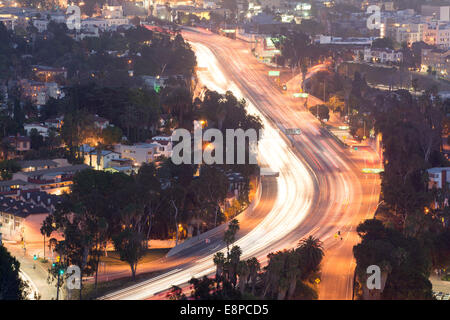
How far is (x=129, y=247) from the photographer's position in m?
54.8

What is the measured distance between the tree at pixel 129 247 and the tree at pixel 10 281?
565cm

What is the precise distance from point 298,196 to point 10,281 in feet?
88.7

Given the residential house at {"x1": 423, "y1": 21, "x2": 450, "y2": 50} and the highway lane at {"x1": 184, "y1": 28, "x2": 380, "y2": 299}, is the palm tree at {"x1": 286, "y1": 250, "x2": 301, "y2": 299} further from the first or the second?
the residential house at {"x1": 423, "y1": 21, "x2": 450, "y2": 50}

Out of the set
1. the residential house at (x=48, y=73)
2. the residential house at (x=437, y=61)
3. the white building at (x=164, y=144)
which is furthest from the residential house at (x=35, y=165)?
the residential house at (x=437, y=61)

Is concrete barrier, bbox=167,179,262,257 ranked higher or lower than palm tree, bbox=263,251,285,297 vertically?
lower

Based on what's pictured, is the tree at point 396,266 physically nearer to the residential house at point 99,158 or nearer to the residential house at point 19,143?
the residential house at point 99,158

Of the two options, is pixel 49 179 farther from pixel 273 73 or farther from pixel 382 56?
pixel 382 56

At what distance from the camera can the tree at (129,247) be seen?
54656 mm

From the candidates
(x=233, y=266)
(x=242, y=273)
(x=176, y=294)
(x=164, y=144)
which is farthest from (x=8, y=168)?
(x=242, y=273)

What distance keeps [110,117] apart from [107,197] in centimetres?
2789

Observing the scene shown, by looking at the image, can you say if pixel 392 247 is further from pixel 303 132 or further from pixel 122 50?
pixel 122 50

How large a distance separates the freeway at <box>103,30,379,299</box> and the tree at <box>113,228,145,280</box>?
1807 millimetres

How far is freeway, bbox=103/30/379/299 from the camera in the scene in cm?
5517

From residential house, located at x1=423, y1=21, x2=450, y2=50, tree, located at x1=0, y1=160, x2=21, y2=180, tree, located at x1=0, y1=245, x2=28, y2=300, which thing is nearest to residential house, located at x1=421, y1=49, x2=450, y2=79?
residential house, located at x1=423, y1=21, x2=450, y2=50
